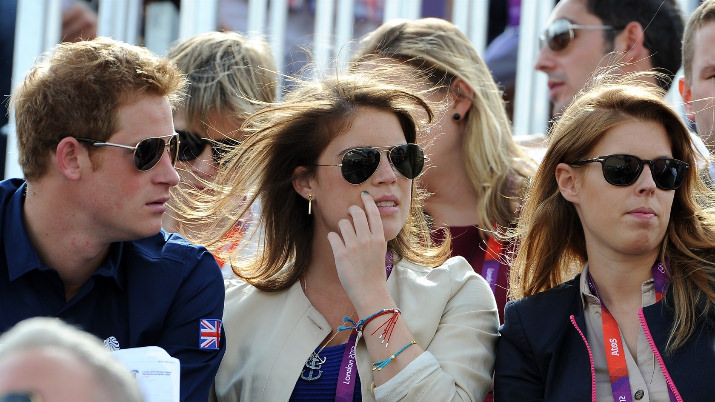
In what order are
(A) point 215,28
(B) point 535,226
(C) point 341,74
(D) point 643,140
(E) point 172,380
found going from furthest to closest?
(A) point 215,28
(C) point 341,74
(B) point 535,226
(D) point 643,140
(E) point 172,380

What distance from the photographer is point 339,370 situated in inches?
124

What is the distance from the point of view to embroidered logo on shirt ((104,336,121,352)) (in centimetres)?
296

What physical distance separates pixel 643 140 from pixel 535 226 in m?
0.49

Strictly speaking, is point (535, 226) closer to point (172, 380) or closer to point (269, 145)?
point (269, 145)

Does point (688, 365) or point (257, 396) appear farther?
point (257, 396)

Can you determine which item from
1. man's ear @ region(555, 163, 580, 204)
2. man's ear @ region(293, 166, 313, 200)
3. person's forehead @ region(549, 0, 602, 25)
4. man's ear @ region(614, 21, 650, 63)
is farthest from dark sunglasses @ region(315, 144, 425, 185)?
person's forehead @ region(549, 0, 602, 25)

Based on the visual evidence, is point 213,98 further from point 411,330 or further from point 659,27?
point 659,27

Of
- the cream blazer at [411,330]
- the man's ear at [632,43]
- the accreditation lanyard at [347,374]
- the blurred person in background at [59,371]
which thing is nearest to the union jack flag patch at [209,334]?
the cream blazer at [411,330]

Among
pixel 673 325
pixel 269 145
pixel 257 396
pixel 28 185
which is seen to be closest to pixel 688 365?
pixel 673 325

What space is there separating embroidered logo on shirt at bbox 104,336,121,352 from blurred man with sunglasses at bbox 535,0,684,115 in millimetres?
2394

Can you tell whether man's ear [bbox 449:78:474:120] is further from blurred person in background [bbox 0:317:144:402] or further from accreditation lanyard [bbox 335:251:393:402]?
blurred person in background [bbox 0:317:144:402]

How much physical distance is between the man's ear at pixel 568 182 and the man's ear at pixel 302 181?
83cm

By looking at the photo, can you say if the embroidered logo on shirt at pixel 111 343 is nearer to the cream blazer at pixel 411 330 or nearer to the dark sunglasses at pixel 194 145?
the cream blazer at pixel 411 330

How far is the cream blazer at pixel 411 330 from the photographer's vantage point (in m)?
3.02
